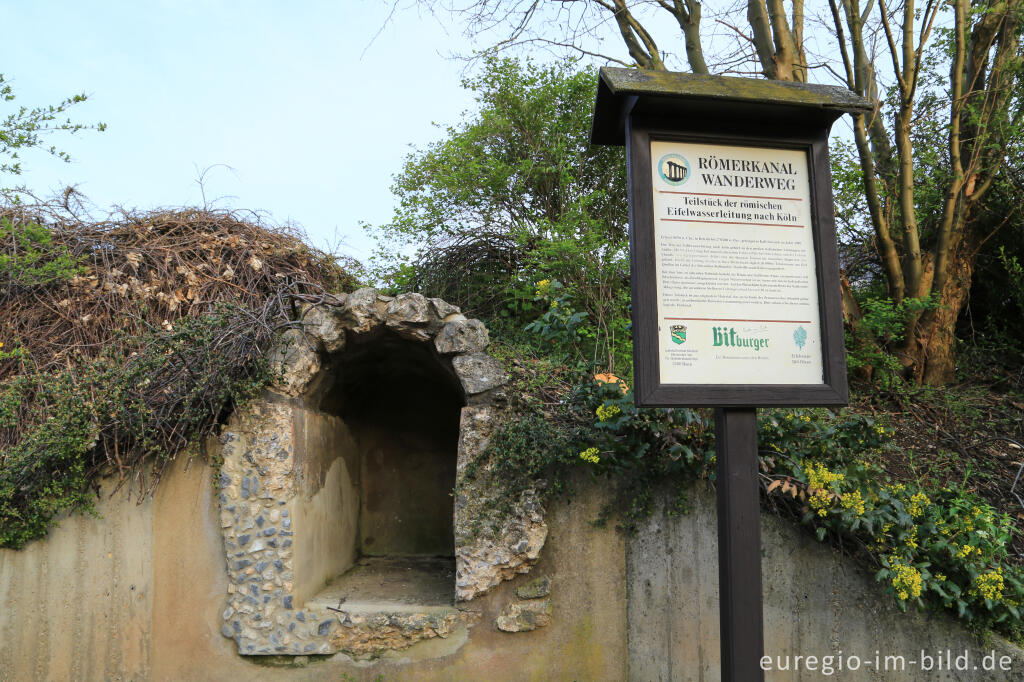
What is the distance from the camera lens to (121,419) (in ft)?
14.1

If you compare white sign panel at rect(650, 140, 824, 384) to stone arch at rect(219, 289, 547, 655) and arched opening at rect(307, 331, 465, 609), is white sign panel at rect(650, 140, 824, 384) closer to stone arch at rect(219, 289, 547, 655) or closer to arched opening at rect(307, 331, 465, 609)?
stone arch at rect(219, 289, 547, 655)

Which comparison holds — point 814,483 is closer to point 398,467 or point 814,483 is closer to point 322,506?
point 322,506

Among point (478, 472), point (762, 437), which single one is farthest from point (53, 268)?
point (762, 437)

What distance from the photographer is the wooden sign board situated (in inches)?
101

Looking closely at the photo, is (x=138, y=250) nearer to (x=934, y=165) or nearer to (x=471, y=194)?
(x=471, y=194)

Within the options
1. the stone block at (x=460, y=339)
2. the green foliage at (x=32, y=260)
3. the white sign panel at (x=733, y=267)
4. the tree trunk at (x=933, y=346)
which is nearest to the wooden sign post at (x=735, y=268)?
the white sign panel at (x=733, y=267)

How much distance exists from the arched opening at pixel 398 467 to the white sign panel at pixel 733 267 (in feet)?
11.5

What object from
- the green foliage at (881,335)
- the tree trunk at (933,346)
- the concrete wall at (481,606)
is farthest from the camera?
the tree trunk at (933,346)

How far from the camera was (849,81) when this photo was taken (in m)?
6.02

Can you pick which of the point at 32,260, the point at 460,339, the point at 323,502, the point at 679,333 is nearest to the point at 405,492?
the point at 323,502

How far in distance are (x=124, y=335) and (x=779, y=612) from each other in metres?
5.26

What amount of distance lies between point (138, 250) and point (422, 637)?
14.9 feet

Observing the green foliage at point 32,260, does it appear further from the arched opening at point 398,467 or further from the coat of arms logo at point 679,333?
the coat of arms logo at point 679,333

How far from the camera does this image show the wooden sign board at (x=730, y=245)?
8.43 ft
